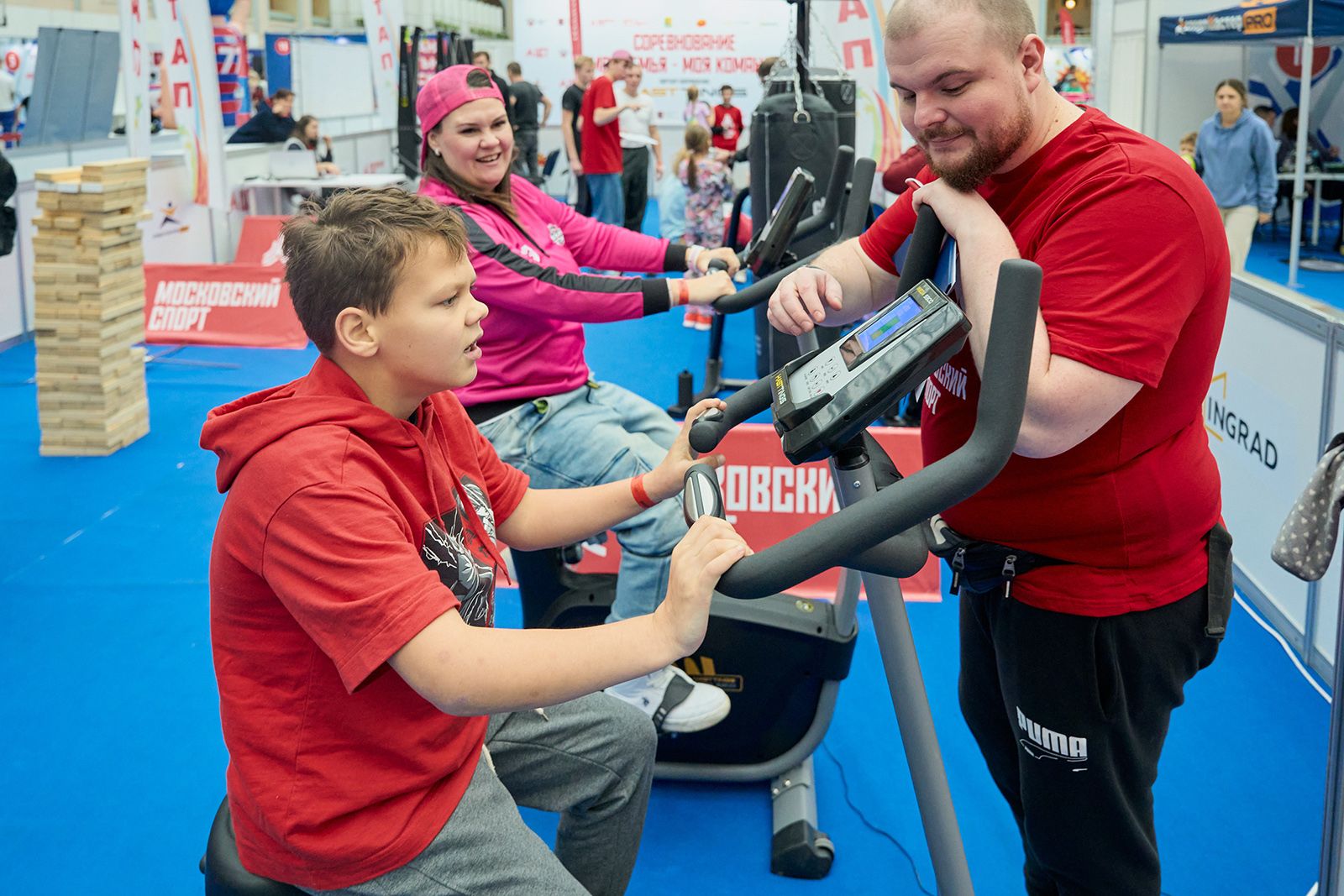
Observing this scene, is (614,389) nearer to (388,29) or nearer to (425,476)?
(425,476)

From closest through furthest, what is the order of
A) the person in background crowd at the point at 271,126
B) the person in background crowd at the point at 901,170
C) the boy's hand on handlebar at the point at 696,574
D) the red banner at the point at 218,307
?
the boy's hand on handlebar at the point at 696,574
the person in background crowd at the point at 901,170
the red banner at the point at 218,307
the person in background crowd at the point at 271,126

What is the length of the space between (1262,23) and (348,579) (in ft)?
30.4

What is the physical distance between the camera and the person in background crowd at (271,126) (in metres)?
9.80

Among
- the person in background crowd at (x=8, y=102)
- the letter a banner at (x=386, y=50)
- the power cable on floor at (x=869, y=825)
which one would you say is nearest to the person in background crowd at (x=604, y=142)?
the letter a banner at (x=386, y=50)

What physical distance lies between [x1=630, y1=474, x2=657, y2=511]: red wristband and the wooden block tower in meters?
4.07

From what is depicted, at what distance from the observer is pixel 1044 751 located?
61.0 inches

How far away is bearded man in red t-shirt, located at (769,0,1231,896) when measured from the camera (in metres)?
1.26

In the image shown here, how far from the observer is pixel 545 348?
8.81 ft

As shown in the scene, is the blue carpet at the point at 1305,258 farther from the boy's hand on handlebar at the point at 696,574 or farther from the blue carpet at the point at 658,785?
the boy's hand on handlebar at the point at 696,574

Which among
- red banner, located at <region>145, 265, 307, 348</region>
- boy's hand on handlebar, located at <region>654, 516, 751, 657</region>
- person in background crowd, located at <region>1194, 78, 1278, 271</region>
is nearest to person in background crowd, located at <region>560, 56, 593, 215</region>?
red banner, located at <region>145, 265, 307, 348</region>

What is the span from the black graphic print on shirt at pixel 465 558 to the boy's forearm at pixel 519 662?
0.19 meters

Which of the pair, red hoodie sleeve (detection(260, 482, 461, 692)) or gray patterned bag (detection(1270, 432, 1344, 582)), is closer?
red hoodie sleeve (detection(260, 482, 461, 692))

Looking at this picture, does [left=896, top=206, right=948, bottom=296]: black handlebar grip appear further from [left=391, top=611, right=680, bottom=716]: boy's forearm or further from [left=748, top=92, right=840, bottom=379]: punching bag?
[left=748, top=92, right=840, bottom=379]: punching bag

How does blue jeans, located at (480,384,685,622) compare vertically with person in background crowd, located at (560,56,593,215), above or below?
below
